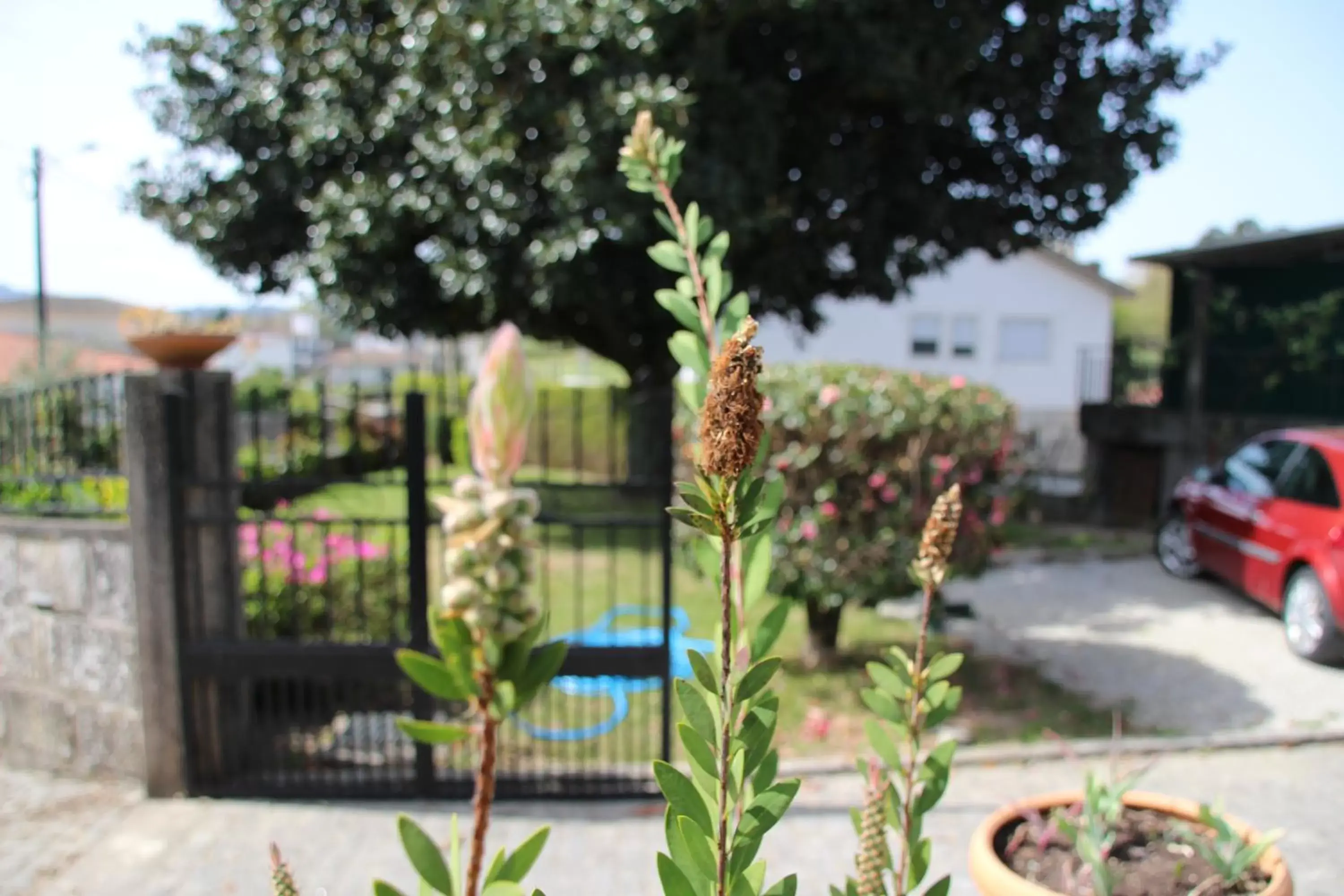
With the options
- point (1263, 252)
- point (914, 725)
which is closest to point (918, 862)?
point (914, 725)

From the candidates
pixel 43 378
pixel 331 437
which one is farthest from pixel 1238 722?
pixel 43 378

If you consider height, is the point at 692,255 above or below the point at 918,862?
above

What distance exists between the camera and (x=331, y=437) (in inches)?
633

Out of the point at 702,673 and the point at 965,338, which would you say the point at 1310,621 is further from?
the point at 965,338

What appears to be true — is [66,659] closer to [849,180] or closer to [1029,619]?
[1029,619]

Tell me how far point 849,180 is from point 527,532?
12.6 metres

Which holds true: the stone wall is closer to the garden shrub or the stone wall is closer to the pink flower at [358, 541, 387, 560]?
the pink flower at [358, 541, 387, 560]

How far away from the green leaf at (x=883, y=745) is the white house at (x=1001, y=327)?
26164 mm

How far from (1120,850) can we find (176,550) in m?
4.48

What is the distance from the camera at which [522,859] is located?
0.80 meters

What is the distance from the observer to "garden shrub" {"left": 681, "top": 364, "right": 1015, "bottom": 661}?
22.9 feet

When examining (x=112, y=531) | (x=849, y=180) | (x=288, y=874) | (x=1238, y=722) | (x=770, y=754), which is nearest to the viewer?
(x=288, y=874)

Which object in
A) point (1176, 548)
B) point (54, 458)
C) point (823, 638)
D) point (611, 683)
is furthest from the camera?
point (1176, 548)

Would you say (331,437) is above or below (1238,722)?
above
